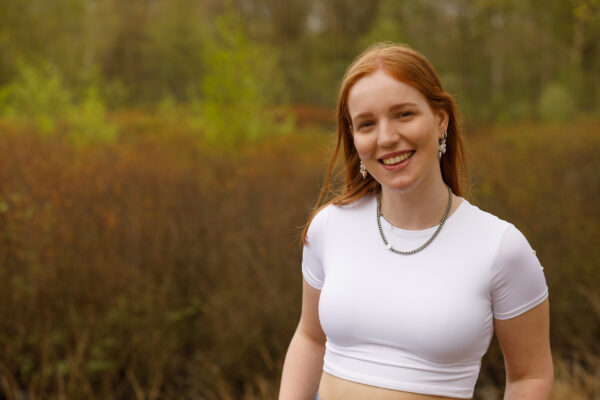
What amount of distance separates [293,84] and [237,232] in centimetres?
2735

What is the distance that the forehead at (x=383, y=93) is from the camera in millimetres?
1188

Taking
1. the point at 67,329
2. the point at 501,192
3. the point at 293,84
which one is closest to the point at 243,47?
the point at 501,192

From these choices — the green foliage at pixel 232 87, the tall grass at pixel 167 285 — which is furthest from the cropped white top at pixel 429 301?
the green foliage at pixel 232 87

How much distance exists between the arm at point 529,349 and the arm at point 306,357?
0.42 metres

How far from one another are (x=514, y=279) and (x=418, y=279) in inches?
7.2

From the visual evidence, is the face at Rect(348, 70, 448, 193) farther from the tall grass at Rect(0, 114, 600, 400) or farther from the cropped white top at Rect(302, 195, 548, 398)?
the tall grass at Rect(0, 114, 600, 400)

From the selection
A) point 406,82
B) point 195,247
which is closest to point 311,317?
point 406,82

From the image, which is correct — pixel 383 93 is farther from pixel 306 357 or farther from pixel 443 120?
pixel 306 357

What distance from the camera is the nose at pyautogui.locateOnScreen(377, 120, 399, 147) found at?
1191 mm

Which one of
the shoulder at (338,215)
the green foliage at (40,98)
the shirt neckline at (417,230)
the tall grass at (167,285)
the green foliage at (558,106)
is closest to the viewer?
the shirt neckline at (417,230)

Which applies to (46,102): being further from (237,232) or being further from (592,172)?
(592,172)

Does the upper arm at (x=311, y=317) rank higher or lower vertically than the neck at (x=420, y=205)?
lower

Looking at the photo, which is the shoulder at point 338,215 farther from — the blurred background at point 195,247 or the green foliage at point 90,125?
the green foliage at point 90,125

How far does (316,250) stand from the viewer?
4.60 feet
